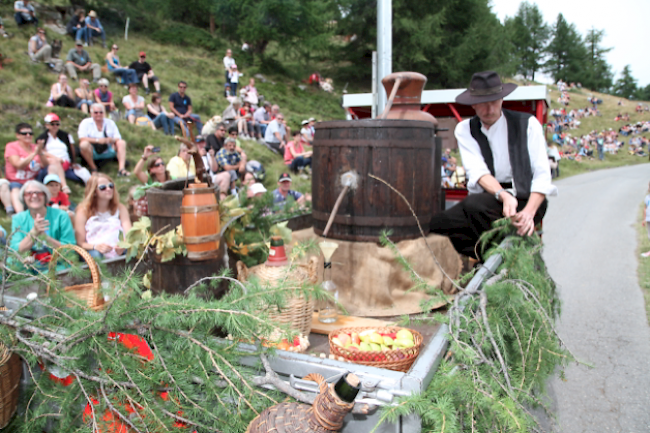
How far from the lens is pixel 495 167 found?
11.2 feet

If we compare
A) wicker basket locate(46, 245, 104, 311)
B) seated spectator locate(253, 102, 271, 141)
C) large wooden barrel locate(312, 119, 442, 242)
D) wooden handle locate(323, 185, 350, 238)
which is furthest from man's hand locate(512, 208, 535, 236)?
seated spectator locate(253, 102, 271, 141)

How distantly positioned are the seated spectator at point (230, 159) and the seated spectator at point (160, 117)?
12.2ft

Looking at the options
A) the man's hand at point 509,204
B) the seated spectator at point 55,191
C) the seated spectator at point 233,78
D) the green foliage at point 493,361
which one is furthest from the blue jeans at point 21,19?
the green foliage at point 493,361

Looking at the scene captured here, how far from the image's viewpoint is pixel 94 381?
1614 mm

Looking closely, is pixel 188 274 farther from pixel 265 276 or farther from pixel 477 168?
pixel 477 168

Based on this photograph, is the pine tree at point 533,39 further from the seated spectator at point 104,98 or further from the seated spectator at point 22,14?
the seated spectator at point 104,98

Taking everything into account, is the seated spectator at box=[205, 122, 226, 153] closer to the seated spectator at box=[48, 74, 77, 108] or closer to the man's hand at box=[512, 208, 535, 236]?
the seated spectator at box=[48, 74, 77, 108]

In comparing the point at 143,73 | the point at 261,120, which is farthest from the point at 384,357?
the point at 143,73

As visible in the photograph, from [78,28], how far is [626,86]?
81.0 metres

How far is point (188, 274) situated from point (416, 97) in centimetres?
222

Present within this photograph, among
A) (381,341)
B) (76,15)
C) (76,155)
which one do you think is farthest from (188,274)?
(76,15)

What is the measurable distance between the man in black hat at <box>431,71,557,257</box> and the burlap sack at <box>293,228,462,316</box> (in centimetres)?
43

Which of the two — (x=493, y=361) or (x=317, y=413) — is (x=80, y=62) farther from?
(x=317, y=413)

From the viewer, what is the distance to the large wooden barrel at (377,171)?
2.97 meters
